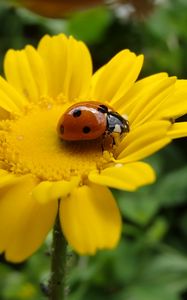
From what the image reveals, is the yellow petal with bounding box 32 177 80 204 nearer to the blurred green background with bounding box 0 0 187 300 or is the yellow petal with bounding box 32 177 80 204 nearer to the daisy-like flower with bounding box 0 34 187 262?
the daisy-like flower with bounding box 0 34 187 262

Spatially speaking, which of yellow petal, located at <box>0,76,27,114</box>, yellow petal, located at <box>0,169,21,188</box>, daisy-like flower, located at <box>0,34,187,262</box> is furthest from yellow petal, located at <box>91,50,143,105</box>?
yellow petal, located at <box>0,169,21,188</box>

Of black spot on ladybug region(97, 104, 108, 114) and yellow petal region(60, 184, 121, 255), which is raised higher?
black spot on ladybug region(97, 104, 108, 114)

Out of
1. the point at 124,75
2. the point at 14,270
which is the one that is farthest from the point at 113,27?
the point at 124,75

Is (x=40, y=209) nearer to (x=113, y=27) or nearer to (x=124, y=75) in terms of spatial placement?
(x=124, y=75)

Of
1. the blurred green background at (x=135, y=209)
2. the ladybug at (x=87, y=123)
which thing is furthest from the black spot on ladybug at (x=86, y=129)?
the blurred green background at (x=135, y=209)

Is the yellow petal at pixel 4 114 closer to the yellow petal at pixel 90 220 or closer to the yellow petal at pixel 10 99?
the yellow petal at pixel 10 99
